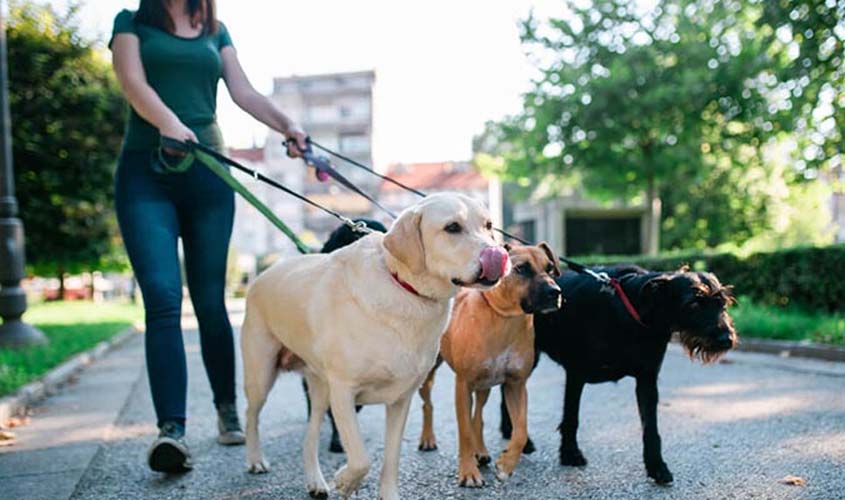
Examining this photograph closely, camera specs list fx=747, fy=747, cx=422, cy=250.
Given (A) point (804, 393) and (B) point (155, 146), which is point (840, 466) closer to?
(A) point (804, 393)

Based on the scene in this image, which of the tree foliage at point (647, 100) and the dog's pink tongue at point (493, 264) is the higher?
the tree foliage at point (647, 100)

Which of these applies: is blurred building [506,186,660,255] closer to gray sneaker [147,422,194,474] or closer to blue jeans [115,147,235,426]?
blue jeans [115,147,235,426]

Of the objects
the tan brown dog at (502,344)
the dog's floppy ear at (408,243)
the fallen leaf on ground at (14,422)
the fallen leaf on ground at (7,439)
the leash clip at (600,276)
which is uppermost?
the dog's floppy ear at (408,243)

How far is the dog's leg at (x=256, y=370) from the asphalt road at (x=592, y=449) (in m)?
0.10

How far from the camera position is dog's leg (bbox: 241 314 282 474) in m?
3.72

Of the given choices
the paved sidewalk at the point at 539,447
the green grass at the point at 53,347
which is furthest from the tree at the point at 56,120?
the paved sidewalk at the point at 539,447

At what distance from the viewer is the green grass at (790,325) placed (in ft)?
27.4

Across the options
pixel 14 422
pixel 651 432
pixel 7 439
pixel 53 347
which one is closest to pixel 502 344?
pixel 651 432

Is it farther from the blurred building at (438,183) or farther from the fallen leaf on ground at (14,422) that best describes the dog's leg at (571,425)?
the blurred building at (438,183)

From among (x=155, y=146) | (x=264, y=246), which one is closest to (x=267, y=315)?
(x=155, y=146)

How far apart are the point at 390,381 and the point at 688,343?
4.92 ft

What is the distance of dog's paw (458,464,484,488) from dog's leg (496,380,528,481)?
4.0 inches

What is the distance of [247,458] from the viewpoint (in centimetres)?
381

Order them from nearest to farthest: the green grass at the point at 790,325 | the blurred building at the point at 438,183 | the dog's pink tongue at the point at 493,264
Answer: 1. the dog's pink tongue at the point at 493,264
2. the green grass at the point at 790,325
3. the blurred building at the point at 438,183
